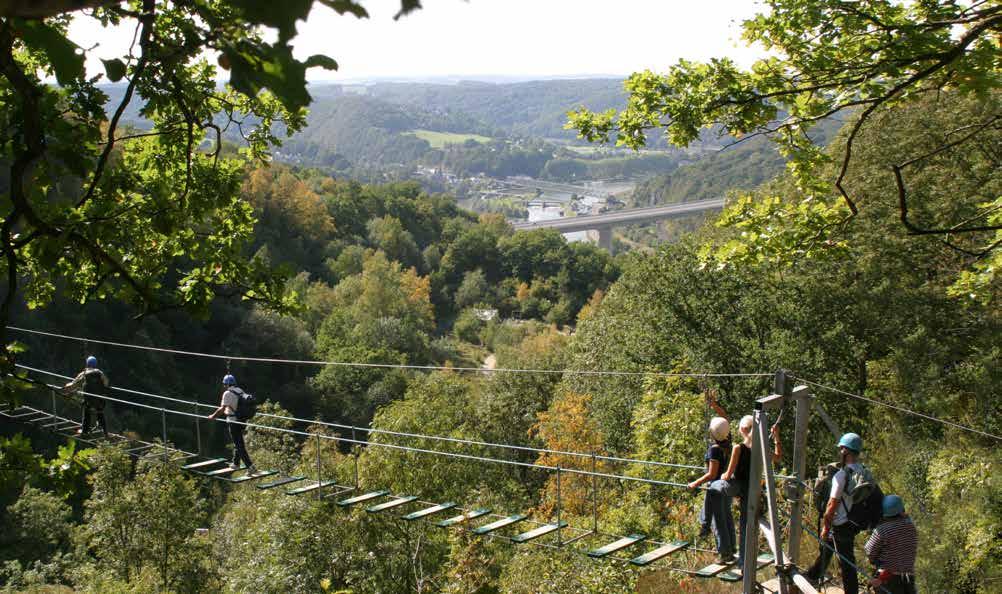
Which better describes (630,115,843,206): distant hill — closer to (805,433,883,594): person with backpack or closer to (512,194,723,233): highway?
(512,194,723,233): highway

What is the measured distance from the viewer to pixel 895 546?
5969mm

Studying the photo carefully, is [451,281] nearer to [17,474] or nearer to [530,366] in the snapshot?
[530,366]

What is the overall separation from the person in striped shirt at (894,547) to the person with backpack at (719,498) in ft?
3.98

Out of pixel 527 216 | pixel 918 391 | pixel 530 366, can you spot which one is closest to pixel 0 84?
pixel 918 391

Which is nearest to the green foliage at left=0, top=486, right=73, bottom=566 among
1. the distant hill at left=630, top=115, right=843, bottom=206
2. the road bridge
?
the distant hill at left=630, top=115, right=843, bottom=206

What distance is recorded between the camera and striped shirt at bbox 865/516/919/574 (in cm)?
594

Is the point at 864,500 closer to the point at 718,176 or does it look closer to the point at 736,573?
the point at 736,573

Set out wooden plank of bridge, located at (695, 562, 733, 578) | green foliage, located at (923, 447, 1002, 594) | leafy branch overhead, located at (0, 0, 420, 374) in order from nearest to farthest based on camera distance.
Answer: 1. leafy branch overhead, located at (0, 0, 420, 374)
2. wooden plank of bridge, located at (695, 562, 733, 578)
3. green foliage, located at (923, 447, 1002, 594)

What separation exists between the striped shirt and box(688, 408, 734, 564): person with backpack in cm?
121

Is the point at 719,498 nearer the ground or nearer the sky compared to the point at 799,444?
nearer the ground

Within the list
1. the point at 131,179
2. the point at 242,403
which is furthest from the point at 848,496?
the point at 242,403

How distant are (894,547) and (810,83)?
145 inches

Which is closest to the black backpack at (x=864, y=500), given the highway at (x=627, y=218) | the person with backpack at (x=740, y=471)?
the person with backpack at (x=740, y=471)

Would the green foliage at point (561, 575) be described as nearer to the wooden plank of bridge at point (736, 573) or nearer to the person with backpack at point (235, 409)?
the person with backpack at point (235, 409)
